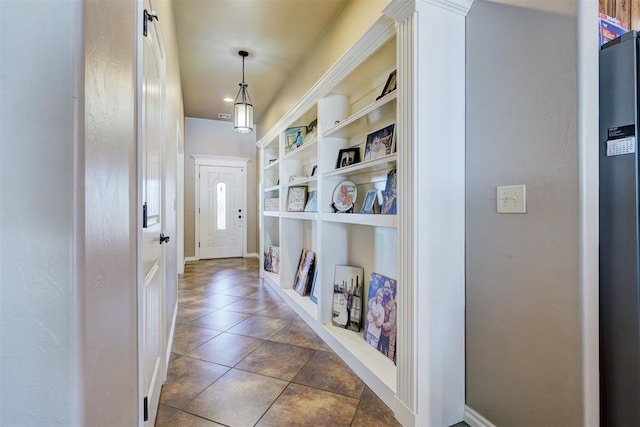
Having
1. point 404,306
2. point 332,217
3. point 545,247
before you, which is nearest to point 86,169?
point 404,306

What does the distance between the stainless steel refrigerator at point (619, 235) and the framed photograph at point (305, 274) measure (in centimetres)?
236

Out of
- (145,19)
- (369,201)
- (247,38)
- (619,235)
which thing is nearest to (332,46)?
(247,38)

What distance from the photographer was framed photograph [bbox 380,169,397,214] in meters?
1.88

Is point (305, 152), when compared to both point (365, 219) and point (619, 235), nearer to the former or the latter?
→ point (365, 219)

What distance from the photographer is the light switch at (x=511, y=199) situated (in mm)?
1270

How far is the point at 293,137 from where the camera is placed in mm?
3449

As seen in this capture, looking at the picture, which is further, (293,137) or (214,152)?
(214,152)

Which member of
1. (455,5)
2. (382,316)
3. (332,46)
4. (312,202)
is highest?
(332,46)

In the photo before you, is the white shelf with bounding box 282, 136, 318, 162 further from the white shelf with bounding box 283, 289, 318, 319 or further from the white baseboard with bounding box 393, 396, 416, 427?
the white baseboard with bounding box 393, 396, 416, 427

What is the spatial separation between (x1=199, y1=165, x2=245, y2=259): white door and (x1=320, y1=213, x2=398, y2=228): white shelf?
4345mm

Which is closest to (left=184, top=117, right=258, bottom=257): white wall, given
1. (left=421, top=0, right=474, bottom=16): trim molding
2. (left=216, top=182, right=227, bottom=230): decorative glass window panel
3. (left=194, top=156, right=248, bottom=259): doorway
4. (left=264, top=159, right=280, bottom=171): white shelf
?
(left=194, top=156, right=248, bottom=259): doorway

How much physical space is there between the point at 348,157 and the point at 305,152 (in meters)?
0.88

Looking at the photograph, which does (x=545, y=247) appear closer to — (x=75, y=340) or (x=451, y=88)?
(x=451, y=88)

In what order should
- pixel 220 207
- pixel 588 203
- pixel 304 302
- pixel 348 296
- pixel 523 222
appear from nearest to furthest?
pixel 588 203 → pixel 523 222 → pixel 348 296 → pixel 304 302 → pixel 220 207
